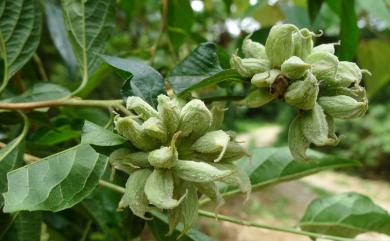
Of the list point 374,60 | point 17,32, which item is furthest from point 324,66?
point 374,60

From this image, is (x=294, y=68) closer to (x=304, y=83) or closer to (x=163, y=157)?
(x=304, y=83)

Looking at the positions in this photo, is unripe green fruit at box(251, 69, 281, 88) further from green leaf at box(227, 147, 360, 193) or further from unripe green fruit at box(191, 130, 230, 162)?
green leaf at box(227, 147, 360, 193)

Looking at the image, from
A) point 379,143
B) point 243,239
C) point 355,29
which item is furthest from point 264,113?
point 355,29

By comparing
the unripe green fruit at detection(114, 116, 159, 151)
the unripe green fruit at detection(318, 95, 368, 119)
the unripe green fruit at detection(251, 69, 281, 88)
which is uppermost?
the unripe green fruit at detection(251, 69, 281, 88)

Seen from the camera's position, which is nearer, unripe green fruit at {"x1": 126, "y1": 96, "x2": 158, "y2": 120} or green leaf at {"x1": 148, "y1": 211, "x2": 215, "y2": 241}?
unripe green fruit at {"x1": 126, "y1": 96, "x2": 158, "y2": 120}

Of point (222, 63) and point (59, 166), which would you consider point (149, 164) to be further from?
point (222, 63)

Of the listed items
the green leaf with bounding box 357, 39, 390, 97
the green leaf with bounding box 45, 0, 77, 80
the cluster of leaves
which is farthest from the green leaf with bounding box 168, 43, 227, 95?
the green leaf with bounding box 357, 39, 390, 97

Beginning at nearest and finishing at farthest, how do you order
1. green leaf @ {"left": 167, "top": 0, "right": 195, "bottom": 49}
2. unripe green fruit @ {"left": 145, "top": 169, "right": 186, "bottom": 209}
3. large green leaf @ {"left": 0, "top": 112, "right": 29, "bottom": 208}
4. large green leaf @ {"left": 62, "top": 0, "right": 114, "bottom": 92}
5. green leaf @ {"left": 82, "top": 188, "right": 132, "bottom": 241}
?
unripe green fruit @ {"left": 145, "top": 169, "right": 186, "bottom": 209}, large green leaf @ {"left": 0, "top": 112, "right": 29, "bottom": 208}, large green leaf @ {"left": 62, "top": 0, "right": 114, "bottom": 92}, green leaf @ {"left": 82, "top": 188, "right": 132, "bottom": 241}, green leaf @ {"left": 167, "top": 0, "right": 195, "bottom": 49}
